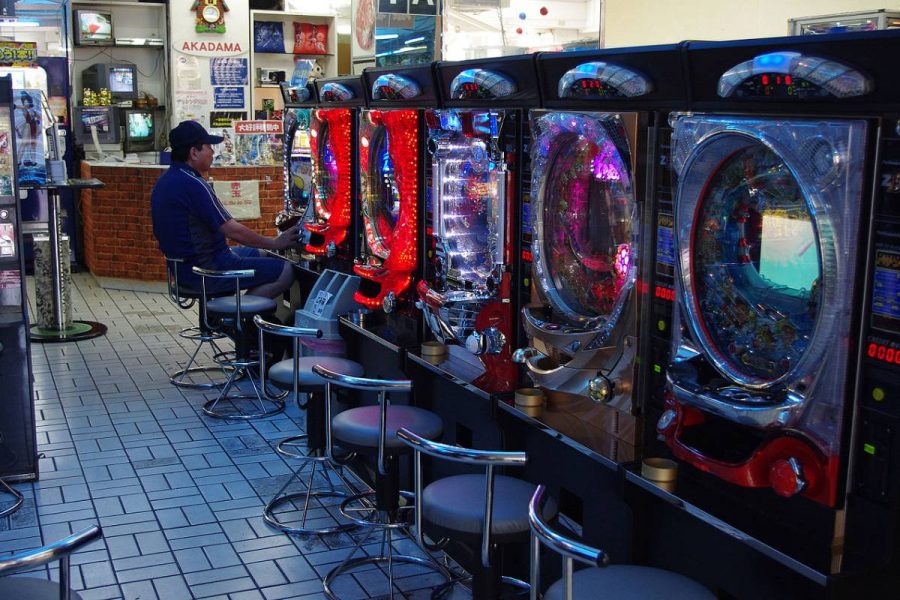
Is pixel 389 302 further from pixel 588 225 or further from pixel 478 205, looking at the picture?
pixel 588 225

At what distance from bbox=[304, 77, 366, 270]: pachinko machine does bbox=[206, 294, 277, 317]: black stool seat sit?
2.13 feet

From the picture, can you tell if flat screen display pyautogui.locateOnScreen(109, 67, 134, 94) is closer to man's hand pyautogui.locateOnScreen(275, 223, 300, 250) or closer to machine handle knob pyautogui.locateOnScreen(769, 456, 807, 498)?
man's hand pyautogui.locateOnScreen(275, 223, 300, 250)

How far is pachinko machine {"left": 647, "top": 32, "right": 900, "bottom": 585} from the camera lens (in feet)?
7.42

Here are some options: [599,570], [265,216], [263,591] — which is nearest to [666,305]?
[599,570]

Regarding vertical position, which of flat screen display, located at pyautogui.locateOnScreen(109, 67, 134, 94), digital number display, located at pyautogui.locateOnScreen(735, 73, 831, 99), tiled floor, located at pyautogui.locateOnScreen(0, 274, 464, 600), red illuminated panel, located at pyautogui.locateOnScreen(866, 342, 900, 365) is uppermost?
flat screen display, located at pyautogui.locateOnScreen(109, 67, 134, 94)

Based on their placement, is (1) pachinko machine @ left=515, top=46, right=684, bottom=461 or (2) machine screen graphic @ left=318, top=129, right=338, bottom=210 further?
(2) machine screen graphic @ left=318, top=129, right=338, bottom=210

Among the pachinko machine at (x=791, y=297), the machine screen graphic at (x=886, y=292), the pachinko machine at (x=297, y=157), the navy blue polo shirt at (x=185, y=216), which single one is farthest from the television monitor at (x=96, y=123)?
the machine screen graphic at (x=886, y=292)

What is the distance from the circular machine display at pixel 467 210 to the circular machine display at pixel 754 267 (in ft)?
4.05

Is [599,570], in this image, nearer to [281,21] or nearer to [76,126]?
[76,126]

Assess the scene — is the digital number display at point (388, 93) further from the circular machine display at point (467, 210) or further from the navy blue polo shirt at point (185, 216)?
the navy blue polo shirt at point (185, 216)

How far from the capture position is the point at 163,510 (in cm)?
470

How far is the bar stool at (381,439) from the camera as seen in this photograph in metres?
3.74

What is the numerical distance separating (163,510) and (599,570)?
8.60 feet

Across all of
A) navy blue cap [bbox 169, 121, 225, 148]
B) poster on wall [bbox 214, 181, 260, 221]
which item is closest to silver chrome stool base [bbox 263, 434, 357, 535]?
navy blue cap [bbox 169, 121, 225, 148]
